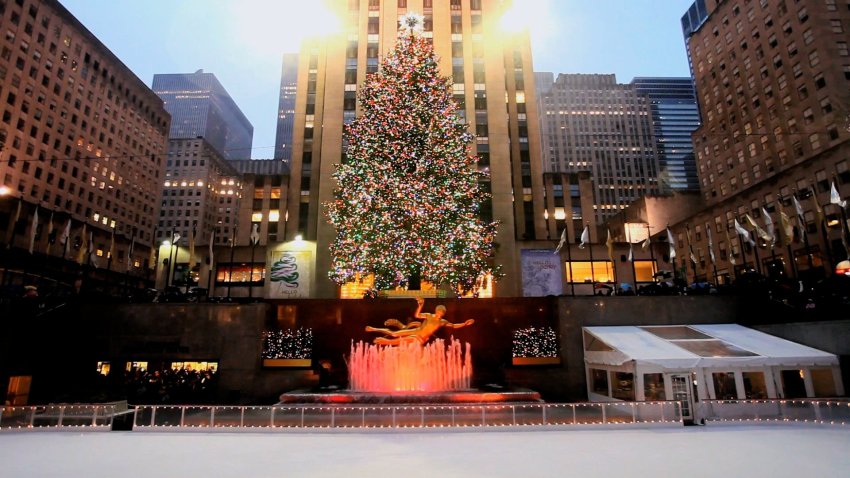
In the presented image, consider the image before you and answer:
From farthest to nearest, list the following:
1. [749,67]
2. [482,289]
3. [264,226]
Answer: [749,67] → [264,226] → [482,289]

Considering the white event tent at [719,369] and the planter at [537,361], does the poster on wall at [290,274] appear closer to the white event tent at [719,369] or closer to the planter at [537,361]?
the planter at [537,361]

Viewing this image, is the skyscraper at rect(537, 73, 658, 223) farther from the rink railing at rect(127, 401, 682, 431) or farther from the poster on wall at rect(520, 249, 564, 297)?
the rink railing at rect(127, 401, 682, 431)

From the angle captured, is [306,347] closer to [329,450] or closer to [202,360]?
[202,360]

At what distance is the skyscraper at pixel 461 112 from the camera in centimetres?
3734

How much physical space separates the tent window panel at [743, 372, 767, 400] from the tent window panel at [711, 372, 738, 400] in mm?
568

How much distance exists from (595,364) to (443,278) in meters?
10.3

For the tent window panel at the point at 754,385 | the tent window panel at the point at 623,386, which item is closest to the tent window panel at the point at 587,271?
the tent window panel at the point at 623,386

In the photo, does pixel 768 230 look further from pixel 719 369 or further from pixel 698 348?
pixel 719 369

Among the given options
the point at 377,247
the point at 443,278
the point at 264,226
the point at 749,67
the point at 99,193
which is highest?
the point at 749,67

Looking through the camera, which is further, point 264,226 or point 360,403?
point 264,226

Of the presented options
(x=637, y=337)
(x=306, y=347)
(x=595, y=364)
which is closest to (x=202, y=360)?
(x=306, y=347)

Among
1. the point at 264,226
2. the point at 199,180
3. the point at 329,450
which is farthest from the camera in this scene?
the point at 199,180

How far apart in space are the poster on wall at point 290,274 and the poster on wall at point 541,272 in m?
18.9

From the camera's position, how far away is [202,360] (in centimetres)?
2164
